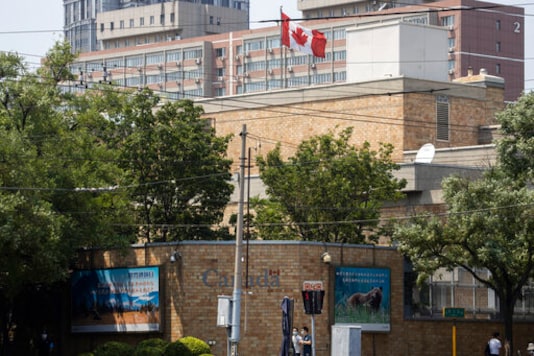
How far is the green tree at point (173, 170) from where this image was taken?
56.0 metres

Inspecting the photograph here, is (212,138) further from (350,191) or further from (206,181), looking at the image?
(350,191)

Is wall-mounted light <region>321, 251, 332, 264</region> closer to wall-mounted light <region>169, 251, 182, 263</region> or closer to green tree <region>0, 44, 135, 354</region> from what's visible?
wall-mounted light <region>169, 251, 182, 263</region>

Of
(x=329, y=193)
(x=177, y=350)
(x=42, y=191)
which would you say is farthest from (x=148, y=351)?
(x=329, y=193)

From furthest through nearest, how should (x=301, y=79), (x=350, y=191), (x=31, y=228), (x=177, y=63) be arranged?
(x=177, y=63), (x=301, y=79), (x=350, y=191), (x=31, y=228)

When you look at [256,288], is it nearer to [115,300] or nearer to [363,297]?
[363,297]

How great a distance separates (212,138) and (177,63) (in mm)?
110111

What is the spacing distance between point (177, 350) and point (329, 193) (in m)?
15.0

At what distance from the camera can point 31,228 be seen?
42.8 metres

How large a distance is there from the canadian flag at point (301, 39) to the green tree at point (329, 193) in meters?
21.0

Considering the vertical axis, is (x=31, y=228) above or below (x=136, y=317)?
above

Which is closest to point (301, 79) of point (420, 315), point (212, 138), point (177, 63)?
point (177, 63)

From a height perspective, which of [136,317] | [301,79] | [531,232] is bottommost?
[136,317]

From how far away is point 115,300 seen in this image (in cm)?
4844

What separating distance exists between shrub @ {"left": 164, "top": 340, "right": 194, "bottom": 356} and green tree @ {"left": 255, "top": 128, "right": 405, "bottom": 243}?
1404 cm
